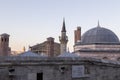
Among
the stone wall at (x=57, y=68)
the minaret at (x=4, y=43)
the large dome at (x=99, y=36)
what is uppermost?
the large dome at (x=99, y=36)

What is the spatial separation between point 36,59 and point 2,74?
1708 mm

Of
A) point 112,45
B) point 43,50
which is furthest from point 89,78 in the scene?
point 112,45

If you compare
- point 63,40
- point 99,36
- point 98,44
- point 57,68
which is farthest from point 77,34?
point 57,68

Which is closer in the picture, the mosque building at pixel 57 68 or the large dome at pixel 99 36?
the mosque building at pixel 57 68

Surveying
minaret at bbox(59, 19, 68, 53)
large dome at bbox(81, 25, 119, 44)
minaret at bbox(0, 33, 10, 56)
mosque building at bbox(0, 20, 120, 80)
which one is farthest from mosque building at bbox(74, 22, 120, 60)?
mosque building at bbox(0, 20, 120, 80)

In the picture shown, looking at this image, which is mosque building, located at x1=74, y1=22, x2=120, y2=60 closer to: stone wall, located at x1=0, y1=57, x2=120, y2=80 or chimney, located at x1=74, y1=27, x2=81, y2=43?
chimney, located at x1=74, y1=27, x2=81, y2=43

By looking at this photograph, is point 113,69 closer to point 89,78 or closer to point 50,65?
point 89,78

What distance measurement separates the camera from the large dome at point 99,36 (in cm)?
3794

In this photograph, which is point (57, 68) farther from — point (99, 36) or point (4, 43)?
point (99, 36)

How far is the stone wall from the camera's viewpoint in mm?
11391

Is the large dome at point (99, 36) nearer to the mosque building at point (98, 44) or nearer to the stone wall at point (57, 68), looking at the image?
the mosque building at point (98, 44)

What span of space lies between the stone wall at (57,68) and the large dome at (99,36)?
22782 millimetres

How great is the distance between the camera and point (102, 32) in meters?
39.7

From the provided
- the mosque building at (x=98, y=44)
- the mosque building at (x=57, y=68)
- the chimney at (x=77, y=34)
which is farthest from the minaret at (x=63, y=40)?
the mosque building at (x=57, y=68)
